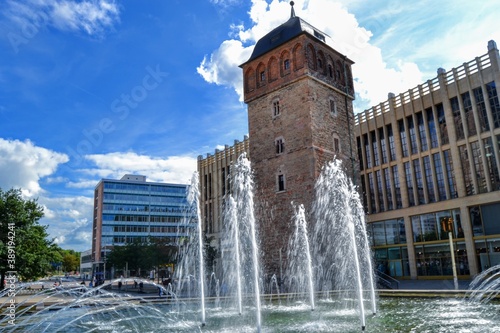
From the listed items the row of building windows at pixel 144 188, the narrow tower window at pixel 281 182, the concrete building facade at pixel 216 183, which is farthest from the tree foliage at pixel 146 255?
the row of building windows at pixel 144 188

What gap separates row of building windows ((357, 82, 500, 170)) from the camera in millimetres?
29641

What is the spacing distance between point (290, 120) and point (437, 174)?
13.8 m

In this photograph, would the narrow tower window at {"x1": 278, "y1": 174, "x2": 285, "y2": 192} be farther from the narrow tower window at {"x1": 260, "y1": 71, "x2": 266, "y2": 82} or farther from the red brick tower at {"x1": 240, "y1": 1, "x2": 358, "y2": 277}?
the narrow tower window at {"x1": 260, "y1": 71, "x2": 266, "y2": 82}

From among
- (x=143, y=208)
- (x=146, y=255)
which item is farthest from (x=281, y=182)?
(x=143, y=208)

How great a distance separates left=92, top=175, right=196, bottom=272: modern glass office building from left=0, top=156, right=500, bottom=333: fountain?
64.6 metres

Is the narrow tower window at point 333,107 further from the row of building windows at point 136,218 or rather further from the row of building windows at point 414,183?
the row of building windows at point 136,218

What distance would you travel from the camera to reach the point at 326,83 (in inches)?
1136

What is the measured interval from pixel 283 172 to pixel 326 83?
23.4 feet

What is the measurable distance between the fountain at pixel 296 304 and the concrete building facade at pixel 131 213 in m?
65.8

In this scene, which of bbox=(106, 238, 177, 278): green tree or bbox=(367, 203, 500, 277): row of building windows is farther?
bbox=(106, 238, 177, 278): green tree

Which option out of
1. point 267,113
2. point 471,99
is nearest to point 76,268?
point 267,113

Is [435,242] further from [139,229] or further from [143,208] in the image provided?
[143,208]

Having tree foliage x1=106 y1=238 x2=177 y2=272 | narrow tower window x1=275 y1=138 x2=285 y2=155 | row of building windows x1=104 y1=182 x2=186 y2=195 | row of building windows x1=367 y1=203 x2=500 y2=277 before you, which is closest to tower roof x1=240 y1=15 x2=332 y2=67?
narrow tower window x1=275 y1=138 x2=285 y2=155

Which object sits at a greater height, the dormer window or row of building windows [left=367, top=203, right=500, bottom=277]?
the dormer window
